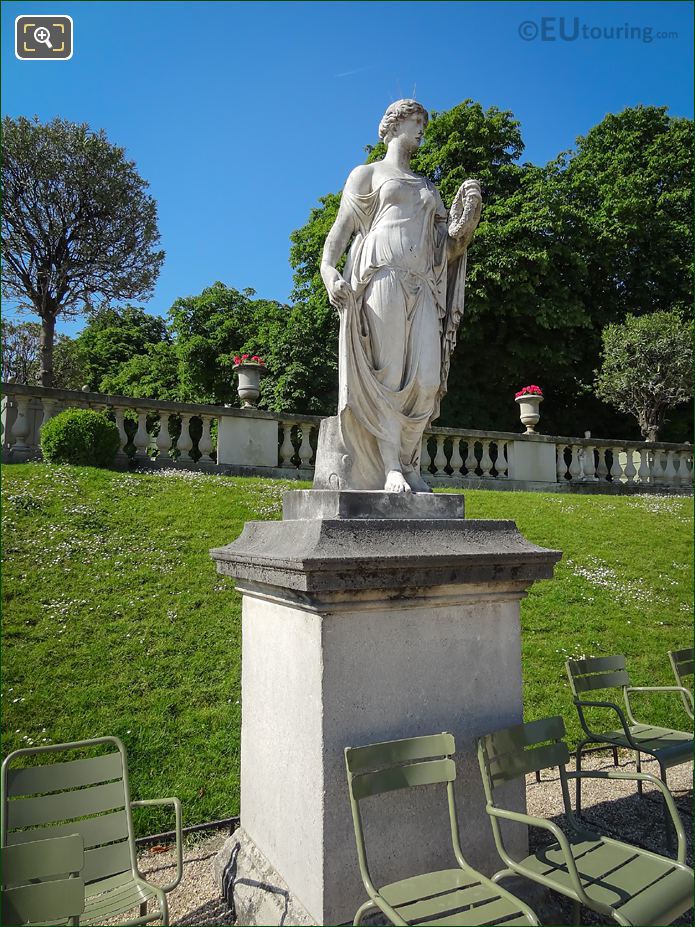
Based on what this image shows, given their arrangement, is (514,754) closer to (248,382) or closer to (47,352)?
(248,382)

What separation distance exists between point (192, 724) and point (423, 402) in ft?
9.97

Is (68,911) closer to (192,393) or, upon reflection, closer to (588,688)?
(588,688)

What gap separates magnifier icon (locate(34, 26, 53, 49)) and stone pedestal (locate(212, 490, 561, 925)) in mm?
3032

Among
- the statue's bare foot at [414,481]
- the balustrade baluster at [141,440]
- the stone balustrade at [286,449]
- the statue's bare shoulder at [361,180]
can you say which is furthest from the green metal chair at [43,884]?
the balustrade baluster at [141,440]

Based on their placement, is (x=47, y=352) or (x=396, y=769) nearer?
(x=396, y=769)

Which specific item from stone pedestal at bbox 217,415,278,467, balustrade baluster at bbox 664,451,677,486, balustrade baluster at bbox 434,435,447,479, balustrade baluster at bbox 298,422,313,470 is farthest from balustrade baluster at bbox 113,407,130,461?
balustrade baluster at bbox 664,451,677,486

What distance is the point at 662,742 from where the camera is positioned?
401cm

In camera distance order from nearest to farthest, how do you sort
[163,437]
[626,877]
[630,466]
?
1. [626,877]
2. [163,437]
3. [630,466]

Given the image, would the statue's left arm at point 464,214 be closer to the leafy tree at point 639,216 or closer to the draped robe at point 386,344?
the draped robe at point 386,344

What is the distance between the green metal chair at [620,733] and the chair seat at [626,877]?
1.04 meters

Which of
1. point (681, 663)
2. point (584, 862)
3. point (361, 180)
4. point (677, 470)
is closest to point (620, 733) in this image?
point (681, 663)

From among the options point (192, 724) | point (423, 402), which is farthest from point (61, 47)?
point (192, 724)

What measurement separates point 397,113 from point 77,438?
687cm

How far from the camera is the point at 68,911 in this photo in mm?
2021
